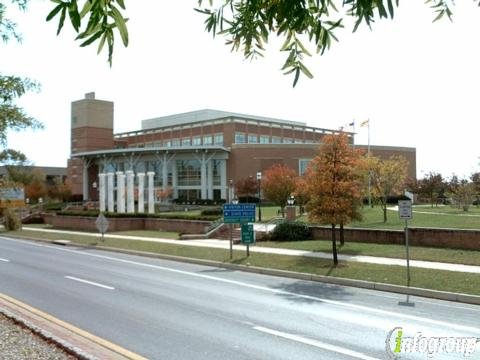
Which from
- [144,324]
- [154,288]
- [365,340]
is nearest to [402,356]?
[365,340]

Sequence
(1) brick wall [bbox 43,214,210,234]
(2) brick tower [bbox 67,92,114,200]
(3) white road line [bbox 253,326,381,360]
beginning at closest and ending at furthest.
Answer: (3) white road line [bbox 253,326,381,360], (1) brick wall [bbox 43,214,210,234], (2) brick tower [bbox 67,92,114,200]

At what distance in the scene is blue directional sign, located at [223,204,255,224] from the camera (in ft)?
75.5

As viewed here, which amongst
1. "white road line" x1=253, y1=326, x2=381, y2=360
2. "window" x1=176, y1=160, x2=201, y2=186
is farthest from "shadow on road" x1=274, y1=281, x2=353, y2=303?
"window" x1=176, y1=160, x2=201, y2=186

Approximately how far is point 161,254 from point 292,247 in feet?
20.1

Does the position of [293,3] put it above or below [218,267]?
above

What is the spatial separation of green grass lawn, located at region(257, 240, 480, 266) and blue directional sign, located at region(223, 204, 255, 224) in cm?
360

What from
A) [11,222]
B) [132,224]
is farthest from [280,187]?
[11,222]

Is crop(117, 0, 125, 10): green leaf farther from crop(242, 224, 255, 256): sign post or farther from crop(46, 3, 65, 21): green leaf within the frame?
crop(242, 224, 255, 256): sign post

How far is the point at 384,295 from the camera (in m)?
14.5

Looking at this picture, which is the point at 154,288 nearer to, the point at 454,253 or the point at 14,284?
the point at 14,284

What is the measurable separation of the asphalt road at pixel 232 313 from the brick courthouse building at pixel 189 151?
47422 mm

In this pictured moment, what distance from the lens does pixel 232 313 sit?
1130 centimetres

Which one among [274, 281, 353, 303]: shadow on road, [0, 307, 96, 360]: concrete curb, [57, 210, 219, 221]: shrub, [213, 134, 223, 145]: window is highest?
[213, 134, 223, 145]: window

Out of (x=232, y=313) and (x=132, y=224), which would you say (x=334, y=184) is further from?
(x=132, y=224)
